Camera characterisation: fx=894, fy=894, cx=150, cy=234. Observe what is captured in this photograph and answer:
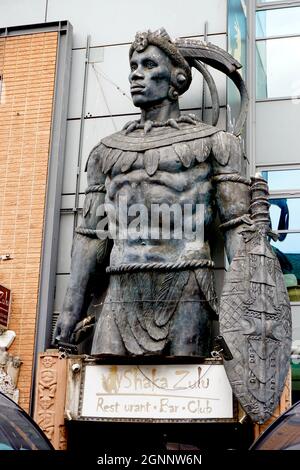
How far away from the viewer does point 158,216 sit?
8844mm

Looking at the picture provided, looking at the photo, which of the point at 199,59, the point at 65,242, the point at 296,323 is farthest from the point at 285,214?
the point at 65,242

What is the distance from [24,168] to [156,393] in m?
3.22

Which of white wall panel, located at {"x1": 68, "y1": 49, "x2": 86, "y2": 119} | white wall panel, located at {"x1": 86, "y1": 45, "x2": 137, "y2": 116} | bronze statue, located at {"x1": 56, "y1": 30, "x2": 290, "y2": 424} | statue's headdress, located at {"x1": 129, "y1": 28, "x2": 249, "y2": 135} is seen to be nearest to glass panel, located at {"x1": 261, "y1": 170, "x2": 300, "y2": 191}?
statue's headdress, located at {"x1": 129, "y1": 28, "x2": 249, "y2": 135}

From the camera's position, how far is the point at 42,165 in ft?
33.4

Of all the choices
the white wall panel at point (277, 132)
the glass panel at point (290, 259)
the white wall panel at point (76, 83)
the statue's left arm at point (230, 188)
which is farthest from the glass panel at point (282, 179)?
the white wall panel at point (76, 83)

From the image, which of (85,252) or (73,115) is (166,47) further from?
(85,252)

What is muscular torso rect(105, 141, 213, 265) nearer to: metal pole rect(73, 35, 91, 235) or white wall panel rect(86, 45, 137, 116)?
metal pole rect(73, 35, 91, 235)

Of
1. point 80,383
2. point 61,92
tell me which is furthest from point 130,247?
point 61,92

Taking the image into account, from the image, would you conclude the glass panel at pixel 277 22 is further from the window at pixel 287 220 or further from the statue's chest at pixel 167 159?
the statue's chest at pixel 167 159

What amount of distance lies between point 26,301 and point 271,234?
2793mm

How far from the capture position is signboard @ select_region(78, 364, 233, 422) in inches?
330

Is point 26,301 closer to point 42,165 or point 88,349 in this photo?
point 88,349

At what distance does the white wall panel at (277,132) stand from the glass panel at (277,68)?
0.21m
